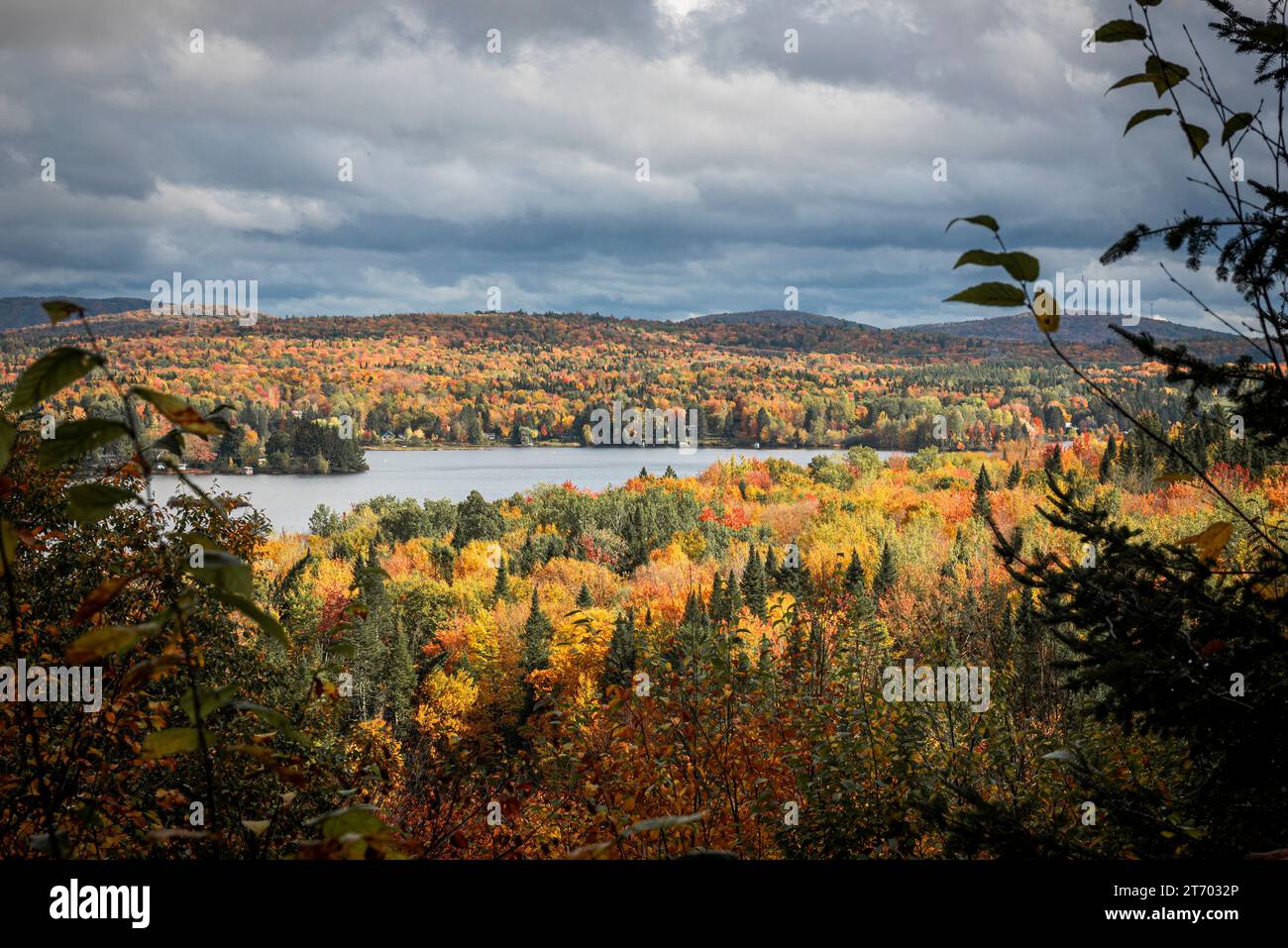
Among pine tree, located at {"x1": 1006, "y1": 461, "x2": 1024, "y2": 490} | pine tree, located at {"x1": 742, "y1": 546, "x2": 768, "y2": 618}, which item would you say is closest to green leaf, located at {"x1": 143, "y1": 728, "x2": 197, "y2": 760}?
pine tree, located at {"x1": 742, "y1": 546, "x2": 768, "y2": 618}

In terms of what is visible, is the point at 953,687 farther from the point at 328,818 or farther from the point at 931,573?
the point at 931,573

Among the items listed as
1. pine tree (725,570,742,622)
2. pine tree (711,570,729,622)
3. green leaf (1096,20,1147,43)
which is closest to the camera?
green leaf (1096,20,1147,43)

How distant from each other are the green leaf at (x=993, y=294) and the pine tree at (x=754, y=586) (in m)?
46.8

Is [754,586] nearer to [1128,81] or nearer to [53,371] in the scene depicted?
[1128,81]

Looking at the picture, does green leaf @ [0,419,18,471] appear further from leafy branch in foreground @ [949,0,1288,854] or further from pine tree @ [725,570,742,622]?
pine tree @ [725,570,742,622]

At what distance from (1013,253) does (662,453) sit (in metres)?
119

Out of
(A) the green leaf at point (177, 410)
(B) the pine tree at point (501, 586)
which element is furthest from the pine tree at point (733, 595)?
(A) the green leaf at point (177, 410)

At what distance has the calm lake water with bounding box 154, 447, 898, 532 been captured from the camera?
68000 mm

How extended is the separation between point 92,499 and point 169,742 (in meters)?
0.48

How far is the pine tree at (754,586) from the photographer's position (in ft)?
161

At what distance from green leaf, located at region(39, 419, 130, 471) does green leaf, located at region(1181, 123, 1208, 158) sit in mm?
2470

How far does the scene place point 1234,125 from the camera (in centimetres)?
235

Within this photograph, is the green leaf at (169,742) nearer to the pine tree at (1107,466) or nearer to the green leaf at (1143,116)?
the green leaf at (1143,116)

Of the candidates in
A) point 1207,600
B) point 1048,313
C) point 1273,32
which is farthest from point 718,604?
point 1048,313
